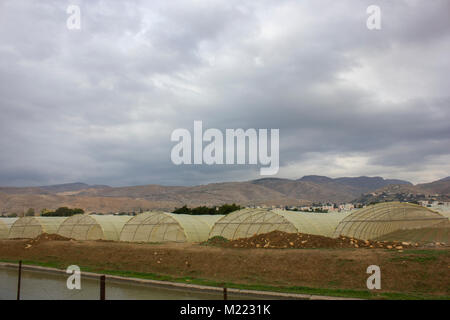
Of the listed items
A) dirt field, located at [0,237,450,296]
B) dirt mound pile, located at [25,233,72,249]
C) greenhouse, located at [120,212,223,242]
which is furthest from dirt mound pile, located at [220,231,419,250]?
dirt mound pile, located at [25,233,72,249]

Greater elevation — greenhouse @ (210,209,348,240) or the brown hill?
the brown hill

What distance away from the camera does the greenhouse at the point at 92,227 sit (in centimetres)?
3928

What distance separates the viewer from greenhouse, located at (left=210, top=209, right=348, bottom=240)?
30.9 meters

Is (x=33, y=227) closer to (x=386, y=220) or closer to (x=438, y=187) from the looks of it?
(x=386, y=220)

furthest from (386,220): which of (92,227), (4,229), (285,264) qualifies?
(4,229)

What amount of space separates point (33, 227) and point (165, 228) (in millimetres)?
20730

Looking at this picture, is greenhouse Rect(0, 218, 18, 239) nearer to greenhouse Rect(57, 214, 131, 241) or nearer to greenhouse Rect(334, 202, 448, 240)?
greenhouse Rect(57, 214, 131, 241)

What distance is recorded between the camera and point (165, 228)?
117ft

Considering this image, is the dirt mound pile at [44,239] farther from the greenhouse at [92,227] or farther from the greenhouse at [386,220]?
the greenhouse at [386,220]

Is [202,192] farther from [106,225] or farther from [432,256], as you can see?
[432,256]

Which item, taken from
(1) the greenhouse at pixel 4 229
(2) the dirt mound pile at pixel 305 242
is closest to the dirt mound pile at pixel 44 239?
(1) the greenhouse at pixel 4 229

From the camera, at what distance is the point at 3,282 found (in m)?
20.5
